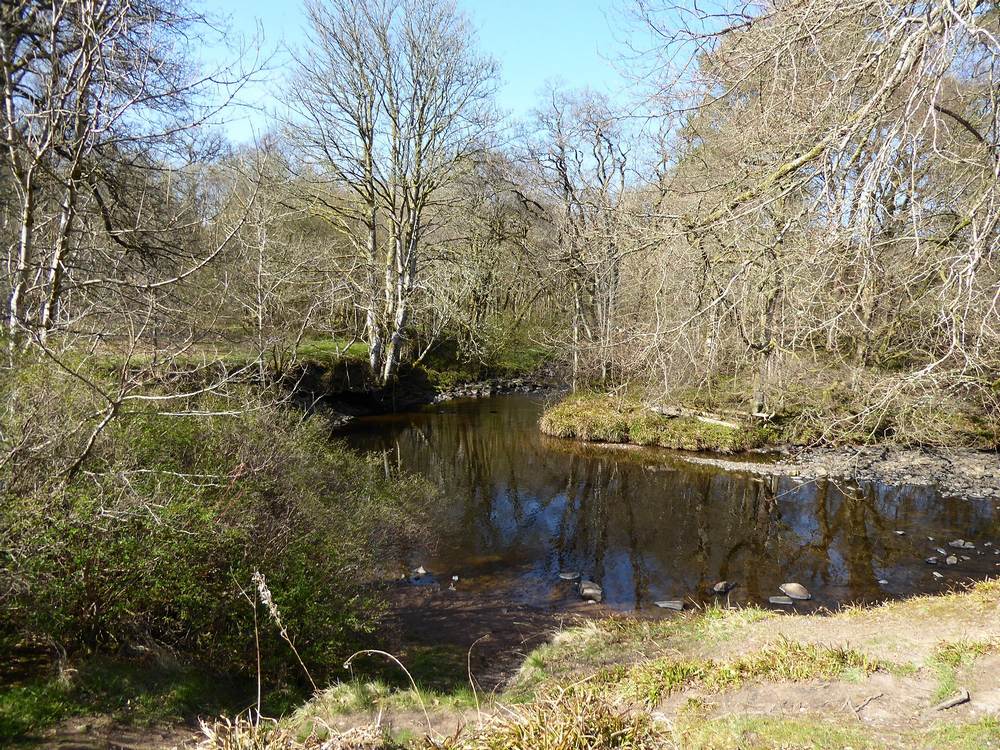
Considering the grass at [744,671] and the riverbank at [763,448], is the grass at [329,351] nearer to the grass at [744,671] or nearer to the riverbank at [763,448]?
the riverbank at [763,448]

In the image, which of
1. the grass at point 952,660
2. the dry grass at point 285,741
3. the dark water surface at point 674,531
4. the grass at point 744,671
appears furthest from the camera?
the dark water surface at point 674,531

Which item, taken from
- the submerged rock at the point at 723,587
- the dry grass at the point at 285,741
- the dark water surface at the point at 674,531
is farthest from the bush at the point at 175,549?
the submerged rock at the point at 723,587

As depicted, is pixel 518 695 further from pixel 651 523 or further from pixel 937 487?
pixel 937 487

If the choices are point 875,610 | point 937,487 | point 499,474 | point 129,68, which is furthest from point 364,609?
point 937,487

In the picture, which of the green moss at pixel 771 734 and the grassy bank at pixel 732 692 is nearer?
the grassy bank at pixel 732 692

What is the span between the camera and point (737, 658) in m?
5.13

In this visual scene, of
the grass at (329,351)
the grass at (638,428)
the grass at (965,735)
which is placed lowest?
the grass at (965,735)

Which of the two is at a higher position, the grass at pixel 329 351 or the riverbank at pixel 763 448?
the grass at pixel 329 351

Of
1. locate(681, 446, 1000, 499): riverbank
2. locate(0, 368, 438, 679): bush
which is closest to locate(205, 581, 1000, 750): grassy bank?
locate(0, 368, 438, 679): bush

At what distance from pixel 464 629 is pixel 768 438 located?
1087 cm

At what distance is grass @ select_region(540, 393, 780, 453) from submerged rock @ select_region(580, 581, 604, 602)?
305 inches

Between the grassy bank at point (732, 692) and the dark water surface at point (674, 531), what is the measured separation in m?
1.61

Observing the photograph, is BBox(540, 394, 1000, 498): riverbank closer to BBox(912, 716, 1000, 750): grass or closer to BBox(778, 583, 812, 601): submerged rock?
BBox(778, 583, 812, 601): submerged rock

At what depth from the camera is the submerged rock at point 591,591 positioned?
8.51 meters
